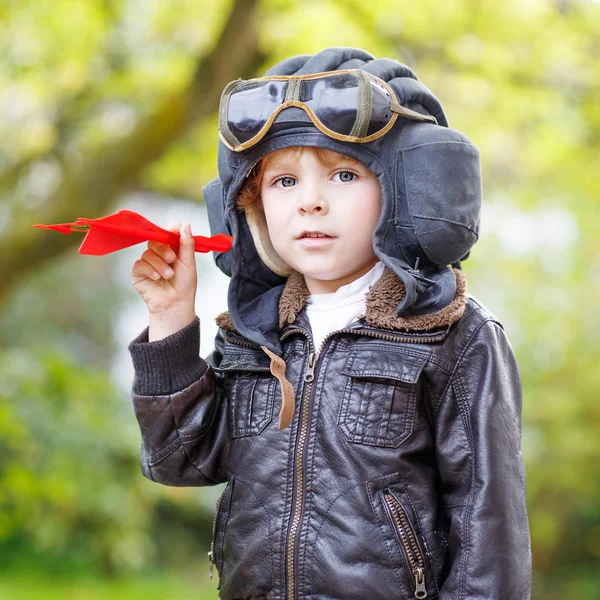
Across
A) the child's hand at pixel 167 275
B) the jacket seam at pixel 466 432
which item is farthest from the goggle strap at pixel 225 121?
the jacket seam at pixel 466 432

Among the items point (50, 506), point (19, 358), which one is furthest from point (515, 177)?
point (50, 506)

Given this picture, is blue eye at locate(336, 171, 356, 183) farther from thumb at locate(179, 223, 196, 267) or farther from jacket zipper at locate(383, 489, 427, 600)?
jacket zipper at locate(383, 489, 427, 600)

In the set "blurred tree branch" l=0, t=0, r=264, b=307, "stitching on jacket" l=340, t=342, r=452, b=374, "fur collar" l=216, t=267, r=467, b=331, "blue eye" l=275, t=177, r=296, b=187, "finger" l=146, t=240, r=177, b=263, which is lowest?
"stitching on jacket" l=340, t=342, r=452, b=374

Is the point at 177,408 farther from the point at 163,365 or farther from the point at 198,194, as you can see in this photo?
the point at 198,194

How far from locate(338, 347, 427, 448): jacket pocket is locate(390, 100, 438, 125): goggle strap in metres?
0.51

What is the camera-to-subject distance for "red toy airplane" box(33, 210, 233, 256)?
71.1 inches

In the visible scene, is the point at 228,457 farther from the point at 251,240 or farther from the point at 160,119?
the point at 160,119

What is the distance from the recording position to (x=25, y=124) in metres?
7.45

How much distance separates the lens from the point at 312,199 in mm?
1840

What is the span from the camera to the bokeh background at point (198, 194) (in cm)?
535

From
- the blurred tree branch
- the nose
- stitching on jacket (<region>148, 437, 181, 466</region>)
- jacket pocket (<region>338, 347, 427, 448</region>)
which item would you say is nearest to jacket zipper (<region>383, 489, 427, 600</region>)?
jacket pocket (<region>338, 347, 427, 448</region>)

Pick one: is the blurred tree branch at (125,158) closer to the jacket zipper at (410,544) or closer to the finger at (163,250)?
the finger at (163,250)

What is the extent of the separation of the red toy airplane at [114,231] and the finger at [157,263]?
0.06 metres

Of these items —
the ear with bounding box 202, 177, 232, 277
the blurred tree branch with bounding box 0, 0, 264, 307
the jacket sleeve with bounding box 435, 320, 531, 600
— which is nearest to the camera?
the jacket sleeve with bounding box 435, 320, 531, 600
